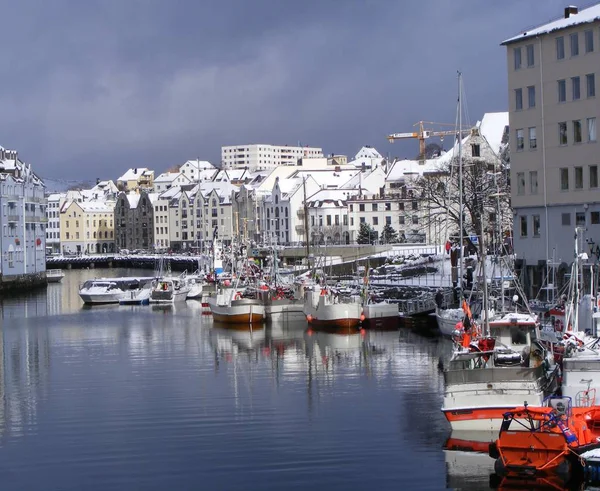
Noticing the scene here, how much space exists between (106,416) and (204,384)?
683 cm

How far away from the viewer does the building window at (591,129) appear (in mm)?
51281

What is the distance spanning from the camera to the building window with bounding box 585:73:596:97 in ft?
168

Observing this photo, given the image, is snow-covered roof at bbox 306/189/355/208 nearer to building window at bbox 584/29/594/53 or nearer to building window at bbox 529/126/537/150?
building window at bbox 529/126/537/150

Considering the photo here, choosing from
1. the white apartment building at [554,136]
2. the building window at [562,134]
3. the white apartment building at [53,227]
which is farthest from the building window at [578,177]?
the white apartment building at [53,227]

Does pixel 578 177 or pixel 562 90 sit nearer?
pixel 578 177

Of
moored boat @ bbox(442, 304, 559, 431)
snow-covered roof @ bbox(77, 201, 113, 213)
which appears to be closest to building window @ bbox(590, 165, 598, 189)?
moored boat @ bbox(442, 304, 559, 431)

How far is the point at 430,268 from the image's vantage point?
78688mm

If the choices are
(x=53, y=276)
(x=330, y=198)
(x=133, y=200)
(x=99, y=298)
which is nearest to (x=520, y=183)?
(x=99, y=298)

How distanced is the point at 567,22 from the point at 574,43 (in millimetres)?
1301

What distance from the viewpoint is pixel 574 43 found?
171ft

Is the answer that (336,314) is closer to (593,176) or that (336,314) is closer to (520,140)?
(520,140)

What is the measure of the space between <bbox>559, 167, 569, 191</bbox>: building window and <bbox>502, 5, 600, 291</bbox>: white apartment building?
5cm

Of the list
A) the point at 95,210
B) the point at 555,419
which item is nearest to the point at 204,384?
the point at 555,419

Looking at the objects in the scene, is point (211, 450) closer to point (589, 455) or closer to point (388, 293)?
point (589, 455)
